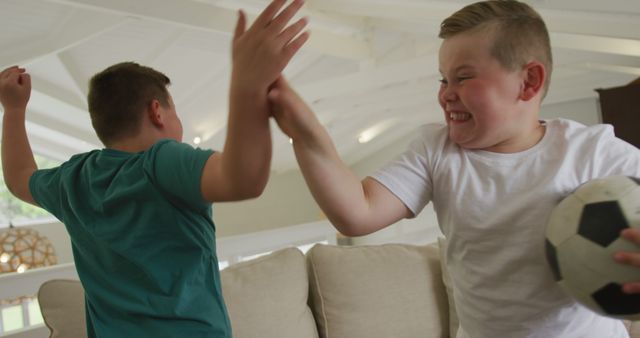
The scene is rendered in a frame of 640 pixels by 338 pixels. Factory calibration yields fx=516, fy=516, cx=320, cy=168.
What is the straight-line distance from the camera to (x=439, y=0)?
12.3ft

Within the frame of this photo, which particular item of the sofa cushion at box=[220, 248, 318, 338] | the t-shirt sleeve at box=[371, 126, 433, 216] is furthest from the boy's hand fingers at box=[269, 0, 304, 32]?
the sofa cushion at box=[220, 248, 318, 338]

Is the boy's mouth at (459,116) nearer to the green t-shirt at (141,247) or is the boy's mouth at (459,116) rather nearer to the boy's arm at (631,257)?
the boy's arm at (631,257)

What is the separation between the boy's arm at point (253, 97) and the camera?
0.71 m

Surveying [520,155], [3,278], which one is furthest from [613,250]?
[3,278]

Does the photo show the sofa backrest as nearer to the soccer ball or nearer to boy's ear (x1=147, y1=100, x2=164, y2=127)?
boy's ear (x1=147, y1=100, x2=164, y2=127)

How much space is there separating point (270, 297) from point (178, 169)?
132 centimetres

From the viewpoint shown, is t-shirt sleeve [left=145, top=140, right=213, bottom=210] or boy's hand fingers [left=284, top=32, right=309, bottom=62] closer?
boy's hand fingers [left=284, top=32, right=309, bottom=62]

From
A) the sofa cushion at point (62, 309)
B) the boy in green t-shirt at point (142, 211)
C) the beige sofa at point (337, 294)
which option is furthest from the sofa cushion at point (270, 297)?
the boy in green t-shirt at point (142, 211)

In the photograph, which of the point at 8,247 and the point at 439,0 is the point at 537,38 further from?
the point at 8,247

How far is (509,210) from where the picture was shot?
1.02 metres

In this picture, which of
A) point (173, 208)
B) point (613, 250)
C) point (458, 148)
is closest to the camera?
point (613, 250)

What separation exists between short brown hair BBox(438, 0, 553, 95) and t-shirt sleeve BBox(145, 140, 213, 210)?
0.59 metres

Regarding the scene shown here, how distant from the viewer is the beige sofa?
6.66 ft

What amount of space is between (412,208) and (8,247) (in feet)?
14.2
